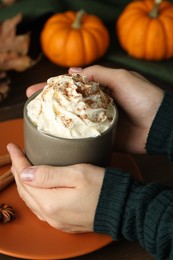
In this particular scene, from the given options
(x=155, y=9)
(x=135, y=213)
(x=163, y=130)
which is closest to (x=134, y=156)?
(x=163, y=130)

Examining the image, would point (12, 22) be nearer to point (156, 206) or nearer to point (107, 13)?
point (107, 13)

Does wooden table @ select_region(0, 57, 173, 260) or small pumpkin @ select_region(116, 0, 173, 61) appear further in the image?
small pumpkin @ select_region(116, 0, 173, 61)

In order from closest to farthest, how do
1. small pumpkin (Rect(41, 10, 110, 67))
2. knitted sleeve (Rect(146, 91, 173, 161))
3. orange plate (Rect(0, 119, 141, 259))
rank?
orange plate (Rect(0, 119, 141, 259)) < knitted sleeve (Rect(146, 91, 173, 161)) < small pumpkin (Rect(41, 10, 110, 67))

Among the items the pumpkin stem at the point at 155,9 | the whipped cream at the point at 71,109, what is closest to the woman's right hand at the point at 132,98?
the whipped cream at the point at 71,109

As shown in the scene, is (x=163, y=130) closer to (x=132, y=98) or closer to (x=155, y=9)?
(x=132, y=98)

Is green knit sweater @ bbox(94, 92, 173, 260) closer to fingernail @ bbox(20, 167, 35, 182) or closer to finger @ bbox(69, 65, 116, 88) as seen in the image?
fingernail @ bbox(20, 167, 35, 182)

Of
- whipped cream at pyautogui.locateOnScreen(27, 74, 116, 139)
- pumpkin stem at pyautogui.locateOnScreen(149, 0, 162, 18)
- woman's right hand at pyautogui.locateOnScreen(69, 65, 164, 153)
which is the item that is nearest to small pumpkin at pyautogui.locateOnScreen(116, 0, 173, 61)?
pumpkin stem at pyautogui.locateOnScreen(149, 0, 162, 18)

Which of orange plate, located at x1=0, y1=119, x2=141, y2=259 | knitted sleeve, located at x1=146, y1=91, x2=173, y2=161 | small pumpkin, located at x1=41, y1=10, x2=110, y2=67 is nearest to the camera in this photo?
orange plate, located at x1=0, y1=119, x2=141, y2=259
